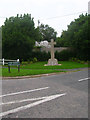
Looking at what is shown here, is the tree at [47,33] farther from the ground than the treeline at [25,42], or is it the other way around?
the tree at [47,33]

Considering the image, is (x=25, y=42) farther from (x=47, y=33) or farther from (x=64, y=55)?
(x=47, y=33)

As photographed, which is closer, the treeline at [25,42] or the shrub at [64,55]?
the treeline at [25,42]

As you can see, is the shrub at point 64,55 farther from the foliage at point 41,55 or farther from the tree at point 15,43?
the tree at point 15,43

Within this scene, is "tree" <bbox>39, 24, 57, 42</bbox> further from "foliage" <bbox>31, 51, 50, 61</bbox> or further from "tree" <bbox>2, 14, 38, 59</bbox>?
"tree" <bbox>2, 14, 38, 59</bbox>

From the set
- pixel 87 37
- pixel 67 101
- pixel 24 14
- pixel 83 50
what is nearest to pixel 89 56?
pixel 83 50

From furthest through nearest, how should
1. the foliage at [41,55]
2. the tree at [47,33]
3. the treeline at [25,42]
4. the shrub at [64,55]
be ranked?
the tree at [47,33], the shrub at [64,55], the foliage at [41,55], the treeline at [25,42]

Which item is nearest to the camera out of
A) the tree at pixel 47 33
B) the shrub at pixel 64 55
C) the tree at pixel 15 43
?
the tree at pixel 15 43

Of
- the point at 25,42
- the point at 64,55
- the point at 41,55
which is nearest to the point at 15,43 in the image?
the point at 25,42

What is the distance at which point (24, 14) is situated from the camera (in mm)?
32562

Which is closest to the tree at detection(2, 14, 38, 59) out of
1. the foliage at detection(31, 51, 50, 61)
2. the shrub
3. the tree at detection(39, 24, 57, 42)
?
the foliage at detection(31, 51, 50, 61)

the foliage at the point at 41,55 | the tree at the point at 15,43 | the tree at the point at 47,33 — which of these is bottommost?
the foliage at the point at 41,55

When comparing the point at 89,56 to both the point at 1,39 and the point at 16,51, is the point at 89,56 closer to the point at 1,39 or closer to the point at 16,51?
the point at 16,51

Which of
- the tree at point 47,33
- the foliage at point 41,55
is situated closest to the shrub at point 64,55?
the foliage at point 41,55

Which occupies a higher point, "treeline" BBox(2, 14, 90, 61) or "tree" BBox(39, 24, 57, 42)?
"tree" BBox(39, 24, 57, 42)
